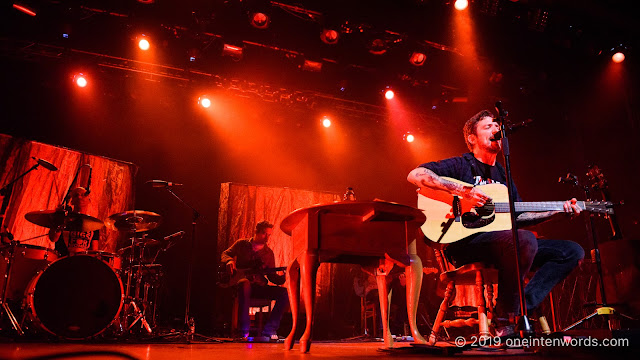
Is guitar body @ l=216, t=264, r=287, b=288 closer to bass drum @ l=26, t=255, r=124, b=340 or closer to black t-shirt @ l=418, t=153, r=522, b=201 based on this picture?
bass drum @ l=26, t=255, r=124, b=340

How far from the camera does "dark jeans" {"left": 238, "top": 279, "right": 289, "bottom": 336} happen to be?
7.14 m

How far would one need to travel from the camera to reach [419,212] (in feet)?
10.7

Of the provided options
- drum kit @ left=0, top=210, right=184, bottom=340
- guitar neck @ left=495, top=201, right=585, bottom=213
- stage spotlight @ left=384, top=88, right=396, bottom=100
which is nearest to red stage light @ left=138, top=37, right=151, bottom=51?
drum kit @ left=0, top=210, right=184, bottom=340

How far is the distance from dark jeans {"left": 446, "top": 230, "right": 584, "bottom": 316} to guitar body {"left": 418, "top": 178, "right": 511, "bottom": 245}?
0.11 m

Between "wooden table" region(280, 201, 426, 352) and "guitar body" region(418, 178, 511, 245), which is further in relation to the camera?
"guitar body" region(418, 178, 511, 245)

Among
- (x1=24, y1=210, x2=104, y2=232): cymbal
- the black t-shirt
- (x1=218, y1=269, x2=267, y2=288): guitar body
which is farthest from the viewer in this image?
(x1=218, y1=269, x2=267, y2=288): guitar body

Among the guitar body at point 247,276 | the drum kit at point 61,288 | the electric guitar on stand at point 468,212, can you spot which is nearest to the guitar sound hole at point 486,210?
the electric guitar on stand at point 468,212

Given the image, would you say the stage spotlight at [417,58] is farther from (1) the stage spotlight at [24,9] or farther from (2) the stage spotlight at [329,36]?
(1) the stage spotlight at [24,9]

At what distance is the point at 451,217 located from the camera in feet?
12.0

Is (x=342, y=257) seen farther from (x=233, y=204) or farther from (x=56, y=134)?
(x=56, y=134)

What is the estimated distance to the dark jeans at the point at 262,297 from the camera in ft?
23.4

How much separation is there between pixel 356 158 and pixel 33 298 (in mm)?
7967

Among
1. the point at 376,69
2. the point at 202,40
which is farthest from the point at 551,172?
the point at 202,40

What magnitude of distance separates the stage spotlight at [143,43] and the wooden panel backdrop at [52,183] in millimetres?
2275
